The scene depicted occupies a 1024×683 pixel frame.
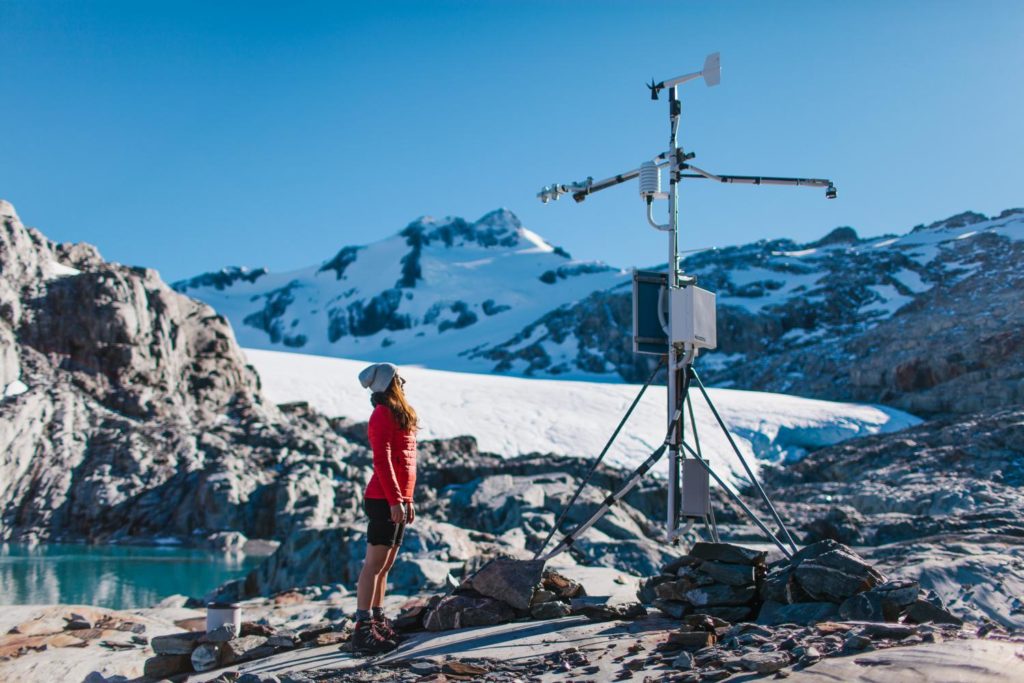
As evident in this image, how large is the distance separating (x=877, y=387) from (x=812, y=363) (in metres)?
10.3

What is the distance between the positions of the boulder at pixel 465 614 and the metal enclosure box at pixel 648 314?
247cm

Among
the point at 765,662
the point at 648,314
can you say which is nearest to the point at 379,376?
the point at 648,314

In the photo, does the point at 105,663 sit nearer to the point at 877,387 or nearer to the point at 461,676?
the point at 461,676

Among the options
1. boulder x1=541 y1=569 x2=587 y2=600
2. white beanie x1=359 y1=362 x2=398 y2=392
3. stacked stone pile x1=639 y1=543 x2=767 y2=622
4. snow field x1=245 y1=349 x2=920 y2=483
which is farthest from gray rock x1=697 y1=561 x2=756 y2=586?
snow field x1=245 y1=349 x2=920 y2=483

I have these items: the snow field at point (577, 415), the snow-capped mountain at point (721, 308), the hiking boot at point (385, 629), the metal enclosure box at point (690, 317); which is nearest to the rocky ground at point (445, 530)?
the hiking boot at point (385, 629)

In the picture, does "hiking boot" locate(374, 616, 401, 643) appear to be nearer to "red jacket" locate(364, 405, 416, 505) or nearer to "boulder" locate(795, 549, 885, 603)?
"red jacket" locate(364, 405, 416, 505)

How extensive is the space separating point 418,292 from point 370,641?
143162mm

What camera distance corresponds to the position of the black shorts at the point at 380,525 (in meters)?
6.12

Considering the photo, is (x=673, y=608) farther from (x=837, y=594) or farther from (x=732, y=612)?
(x=837, y=594)

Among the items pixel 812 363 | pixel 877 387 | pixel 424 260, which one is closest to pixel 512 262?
pixel 424 260

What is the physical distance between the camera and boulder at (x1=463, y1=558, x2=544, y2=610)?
6422mm

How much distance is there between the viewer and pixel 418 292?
14788 cm

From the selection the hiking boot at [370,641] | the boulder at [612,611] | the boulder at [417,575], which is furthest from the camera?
the boulder at [417,575]

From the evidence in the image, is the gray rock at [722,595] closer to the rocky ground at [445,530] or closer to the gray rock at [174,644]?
the rocky ground at [445,530]
